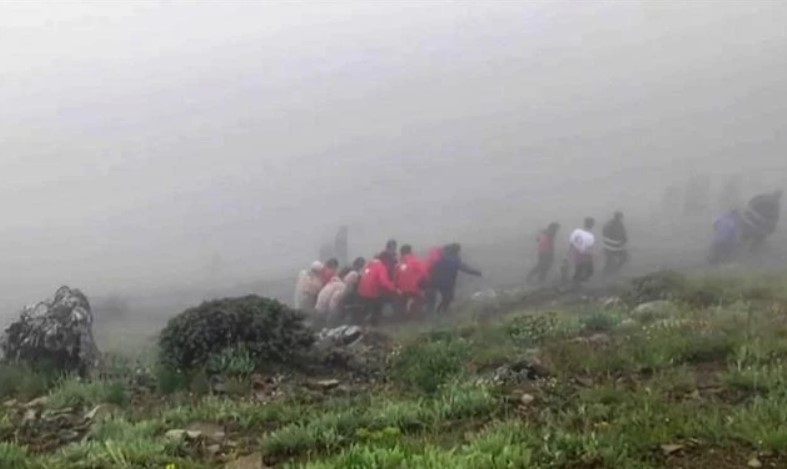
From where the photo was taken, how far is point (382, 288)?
68.2ft

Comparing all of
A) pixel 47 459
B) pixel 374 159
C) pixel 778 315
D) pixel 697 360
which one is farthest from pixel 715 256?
pixel 374 159

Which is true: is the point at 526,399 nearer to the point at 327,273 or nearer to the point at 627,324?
the point at 627,324

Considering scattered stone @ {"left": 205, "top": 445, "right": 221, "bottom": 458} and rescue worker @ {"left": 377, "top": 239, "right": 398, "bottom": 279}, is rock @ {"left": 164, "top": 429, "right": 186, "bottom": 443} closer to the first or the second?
scattered stone @ {"left": 205, "top": 445, "right": 221, "bottom": 458}

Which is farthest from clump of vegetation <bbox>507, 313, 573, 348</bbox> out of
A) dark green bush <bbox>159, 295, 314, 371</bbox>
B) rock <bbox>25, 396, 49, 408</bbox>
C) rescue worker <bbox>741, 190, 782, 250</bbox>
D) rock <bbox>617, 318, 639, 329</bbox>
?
rescue worker <bbox>741, 190, 782, 250</bbox>

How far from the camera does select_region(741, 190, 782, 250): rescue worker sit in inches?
983

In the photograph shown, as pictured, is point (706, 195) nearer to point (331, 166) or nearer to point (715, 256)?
point (715, 256)

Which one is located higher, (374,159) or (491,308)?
(374,159)

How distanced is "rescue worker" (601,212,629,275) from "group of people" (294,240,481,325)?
4427mm

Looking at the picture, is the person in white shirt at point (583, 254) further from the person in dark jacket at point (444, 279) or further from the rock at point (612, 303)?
the rock at point (612, 303)

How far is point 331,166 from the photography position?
53.5 meters

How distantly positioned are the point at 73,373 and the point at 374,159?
42.3 m

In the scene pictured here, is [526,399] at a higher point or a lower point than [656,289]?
higher

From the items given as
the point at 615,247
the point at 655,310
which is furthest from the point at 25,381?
the point at 615,247

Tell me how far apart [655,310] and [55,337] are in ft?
28.5
